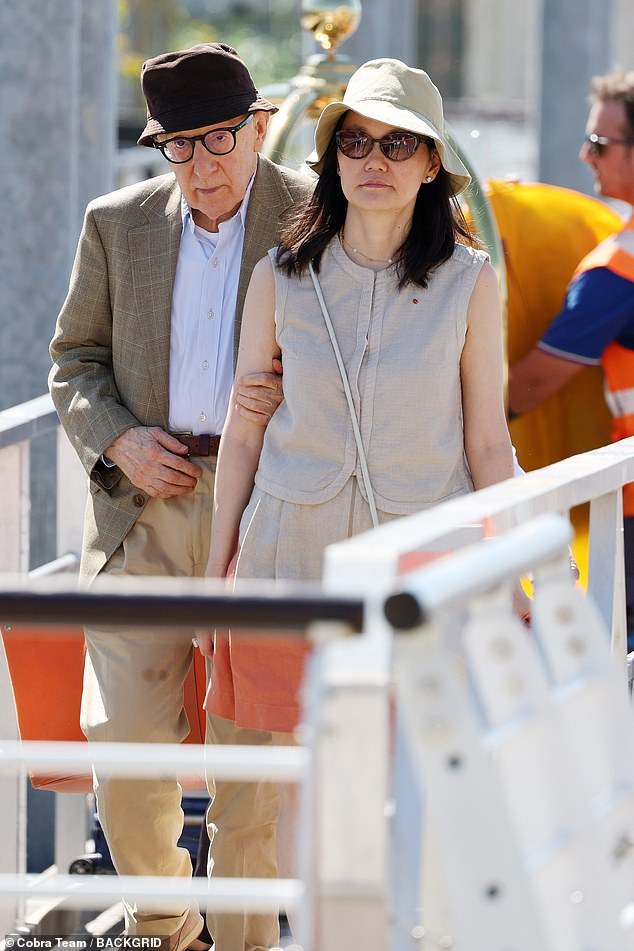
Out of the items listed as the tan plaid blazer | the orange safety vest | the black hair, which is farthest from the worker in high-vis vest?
the black hair

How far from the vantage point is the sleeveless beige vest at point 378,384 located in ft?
10.9

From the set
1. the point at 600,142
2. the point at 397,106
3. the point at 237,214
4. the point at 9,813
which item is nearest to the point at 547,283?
the point at 600,142

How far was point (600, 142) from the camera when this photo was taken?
201 inches

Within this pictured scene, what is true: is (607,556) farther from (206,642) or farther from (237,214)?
(237,214)

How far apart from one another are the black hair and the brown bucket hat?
323 mm

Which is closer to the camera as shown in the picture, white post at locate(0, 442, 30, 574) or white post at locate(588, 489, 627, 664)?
white post at locate(588, 489, 627, 664)

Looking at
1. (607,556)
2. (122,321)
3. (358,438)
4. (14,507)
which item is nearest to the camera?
(607,556)

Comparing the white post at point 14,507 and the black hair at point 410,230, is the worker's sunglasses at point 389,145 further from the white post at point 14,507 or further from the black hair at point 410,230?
the white post at point 14,507

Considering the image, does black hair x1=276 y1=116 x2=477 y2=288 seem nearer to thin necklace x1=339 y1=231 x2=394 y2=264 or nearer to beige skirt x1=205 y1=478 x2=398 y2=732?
thin necklace x1=339 y1=231 x2=394 y2=264

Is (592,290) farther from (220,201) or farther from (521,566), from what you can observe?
(521,566)

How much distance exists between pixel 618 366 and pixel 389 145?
5.34ft

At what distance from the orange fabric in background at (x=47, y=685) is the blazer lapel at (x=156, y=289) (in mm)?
676

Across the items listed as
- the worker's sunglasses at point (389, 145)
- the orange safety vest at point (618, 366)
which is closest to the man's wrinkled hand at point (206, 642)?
the worker's sunglasses at point (389, 145)

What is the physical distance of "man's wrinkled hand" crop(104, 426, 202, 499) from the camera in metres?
3.73
